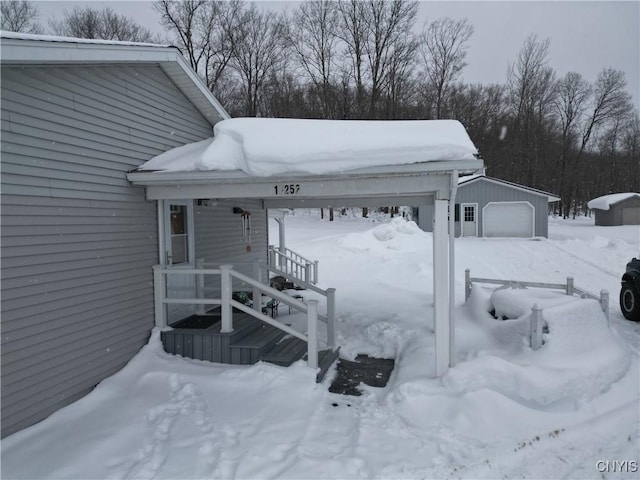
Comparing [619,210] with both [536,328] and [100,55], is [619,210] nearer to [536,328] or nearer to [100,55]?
[536,328]

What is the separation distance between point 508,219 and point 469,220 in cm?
221

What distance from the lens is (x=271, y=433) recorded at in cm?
435

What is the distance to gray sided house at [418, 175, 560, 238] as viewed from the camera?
24.5 metres

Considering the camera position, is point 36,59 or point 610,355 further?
point 610,355

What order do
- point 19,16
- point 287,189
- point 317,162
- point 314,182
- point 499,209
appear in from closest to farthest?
point 317,162 → point 314,182 → point 287,189 → point 19,16 → point 499,209

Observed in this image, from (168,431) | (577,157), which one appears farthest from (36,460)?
(577,157)

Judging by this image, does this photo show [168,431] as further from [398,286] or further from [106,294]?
[398,286]

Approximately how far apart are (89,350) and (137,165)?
106 inches

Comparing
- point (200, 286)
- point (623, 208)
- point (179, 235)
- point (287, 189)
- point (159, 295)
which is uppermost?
point (287, 189)

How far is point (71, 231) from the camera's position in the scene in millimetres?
4918

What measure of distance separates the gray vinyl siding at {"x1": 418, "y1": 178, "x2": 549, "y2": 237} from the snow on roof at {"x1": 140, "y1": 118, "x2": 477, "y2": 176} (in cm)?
2004

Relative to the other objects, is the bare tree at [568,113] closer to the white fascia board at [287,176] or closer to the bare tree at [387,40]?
the bare tree at [387,40]

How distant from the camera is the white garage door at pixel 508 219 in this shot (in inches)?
973

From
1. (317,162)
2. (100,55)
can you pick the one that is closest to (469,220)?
(317,162)
